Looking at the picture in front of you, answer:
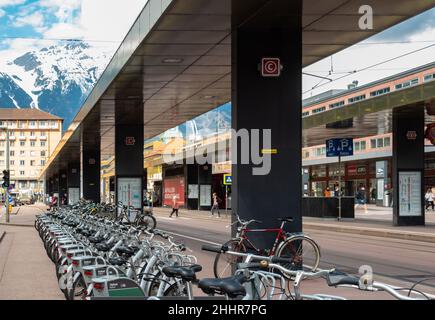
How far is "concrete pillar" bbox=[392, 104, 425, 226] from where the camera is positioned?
27.8 meters

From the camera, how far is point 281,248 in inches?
440

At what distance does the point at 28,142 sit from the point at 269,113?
170m

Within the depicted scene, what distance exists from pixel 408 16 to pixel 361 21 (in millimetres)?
883

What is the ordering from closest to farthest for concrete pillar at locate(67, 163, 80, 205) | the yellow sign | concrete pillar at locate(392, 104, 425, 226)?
1. the yellow sign
2. concrete pillar at locate(392, 104, 425, 226)
3. concrete pillar at locate(67, 163, 80, 205)

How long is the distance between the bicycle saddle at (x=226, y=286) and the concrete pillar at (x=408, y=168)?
80.9 ft

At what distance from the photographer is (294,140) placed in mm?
11828

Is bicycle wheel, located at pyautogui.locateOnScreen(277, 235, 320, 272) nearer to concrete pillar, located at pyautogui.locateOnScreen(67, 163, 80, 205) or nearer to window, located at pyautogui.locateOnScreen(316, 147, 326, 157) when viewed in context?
concrete pillar, located at pyautogui.locateOnScreen(67, 163, 80, 205)

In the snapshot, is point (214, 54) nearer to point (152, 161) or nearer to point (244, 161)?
point (244, 161)

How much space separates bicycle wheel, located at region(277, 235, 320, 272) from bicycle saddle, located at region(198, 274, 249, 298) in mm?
7157

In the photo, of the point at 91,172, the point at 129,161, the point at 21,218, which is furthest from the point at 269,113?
the point at 21,218

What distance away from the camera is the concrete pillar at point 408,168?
91.0 feet

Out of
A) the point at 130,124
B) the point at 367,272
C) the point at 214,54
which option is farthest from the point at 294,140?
the point at 130,124

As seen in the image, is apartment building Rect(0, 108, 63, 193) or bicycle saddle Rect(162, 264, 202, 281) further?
apartment building Rect(0, 108, 63, 193)

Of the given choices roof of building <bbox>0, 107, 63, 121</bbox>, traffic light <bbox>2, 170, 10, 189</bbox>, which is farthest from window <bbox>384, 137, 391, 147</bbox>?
roof of building <bbox>0, 107, 63, 121</bbox>
